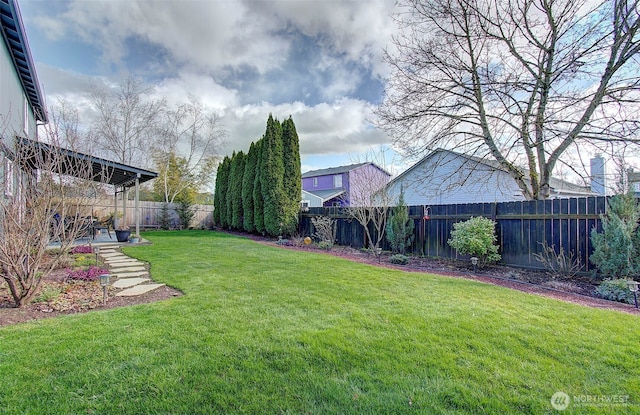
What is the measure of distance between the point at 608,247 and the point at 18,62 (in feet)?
44.4

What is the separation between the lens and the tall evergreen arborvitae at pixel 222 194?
19.2 meters

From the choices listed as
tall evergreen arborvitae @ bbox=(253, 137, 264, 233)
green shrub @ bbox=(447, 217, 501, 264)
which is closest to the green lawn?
green shrub @ bbox=(447, 217, 501, 264)

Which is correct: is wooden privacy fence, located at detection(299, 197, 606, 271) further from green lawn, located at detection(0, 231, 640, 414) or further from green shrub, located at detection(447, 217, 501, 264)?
green lawn, located at detection(0, 231, 640, 414)

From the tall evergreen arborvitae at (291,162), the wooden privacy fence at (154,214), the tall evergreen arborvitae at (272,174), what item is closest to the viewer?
the tall evergreen arborvitae at (272,174)

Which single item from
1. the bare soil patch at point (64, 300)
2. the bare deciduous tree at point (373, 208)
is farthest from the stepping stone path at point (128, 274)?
the bare deciduous tree at point (373, 208)

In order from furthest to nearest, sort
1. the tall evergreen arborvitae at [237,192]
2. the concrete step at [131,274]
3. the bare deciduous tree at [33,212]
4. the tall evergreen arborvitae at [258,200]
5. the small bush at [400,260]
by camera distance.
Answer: the tall evergreen arborvitae at [237,192]
the tall evergreen arborvitae at [258,200]
the small bush at [400,260]
the concrete step at [131,274]
the bare deciduous tree at [33,212]

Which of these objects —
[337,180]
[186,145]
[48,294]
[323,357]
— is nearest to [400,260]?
[323,357]

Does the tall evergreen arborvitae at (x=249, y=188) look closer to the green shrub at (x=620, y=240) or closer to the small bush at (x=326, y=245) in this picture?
the small bush at (x=326, y=245)

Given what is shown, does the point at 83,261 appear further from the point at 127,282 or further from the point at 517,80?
the point at 517,80

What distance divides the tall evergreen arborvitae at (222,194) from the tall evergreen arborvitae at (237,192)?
1.45 meters

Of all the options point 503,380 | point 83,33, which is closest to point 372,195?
point 503,380

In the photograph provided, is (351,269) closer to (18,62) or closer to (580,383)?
(580,383)

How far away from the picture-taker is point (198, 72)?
1218 cm

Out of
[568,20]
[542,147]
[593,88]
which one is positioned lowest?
[542,147]
